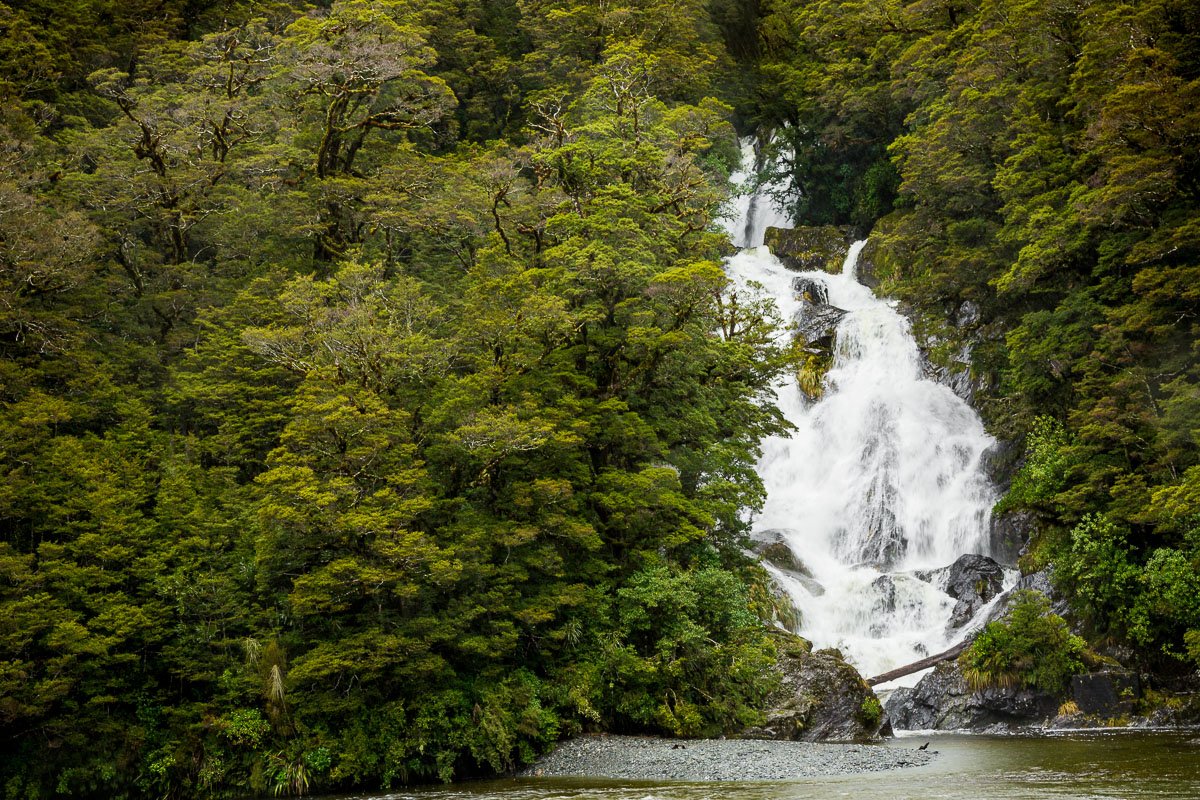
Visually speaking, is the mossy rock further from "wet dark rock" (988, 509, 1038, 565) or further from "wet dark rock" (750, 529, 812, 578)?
"wet dark rock" (988, 509, 1038, 565)

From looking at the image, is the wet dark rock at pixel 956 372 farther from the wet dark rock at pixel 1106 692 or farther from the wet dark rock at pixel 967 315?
the wet dark rock at pixel 1106 692

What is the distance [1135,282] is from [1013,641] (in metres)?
9.62

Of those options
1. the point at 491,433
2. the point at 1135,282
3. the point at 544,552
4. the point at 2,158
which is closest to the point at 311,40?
the point at 2,158

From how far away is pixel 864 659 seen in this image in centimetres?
2581

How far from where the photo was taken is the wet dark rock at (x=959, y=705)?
22047 millimetres

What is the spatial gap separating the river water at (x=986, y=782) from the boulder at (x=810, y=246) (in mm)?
27580

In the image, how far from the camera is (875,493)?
31.7m

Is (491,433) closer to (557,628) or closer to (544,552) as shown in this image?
(544,552)

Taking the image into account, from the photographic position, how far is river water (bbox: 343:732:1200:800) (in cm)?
1320

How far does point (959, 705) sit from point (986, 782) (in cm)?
900

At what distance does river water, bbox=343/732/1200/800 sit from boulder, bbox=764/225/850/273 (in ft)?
90.5

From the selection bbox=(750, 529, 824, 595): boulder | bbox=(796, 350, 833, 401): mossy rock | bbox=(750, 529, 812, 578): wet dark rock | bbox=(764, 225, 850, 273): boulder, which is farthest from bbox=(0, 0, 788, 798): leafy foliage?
bbox=(764, 225, 850, 273): boulder

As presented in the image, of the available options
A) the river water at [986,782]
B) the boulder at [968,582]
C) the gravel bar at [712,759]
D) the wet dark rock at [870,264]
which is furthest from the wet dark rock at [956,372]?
the gravel bar at [712,759]

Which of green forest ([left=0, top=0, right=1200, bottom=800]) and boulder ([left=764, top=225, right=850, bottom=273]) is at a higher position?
boulder ([left=764, top=225, right=850, bottom=273])
